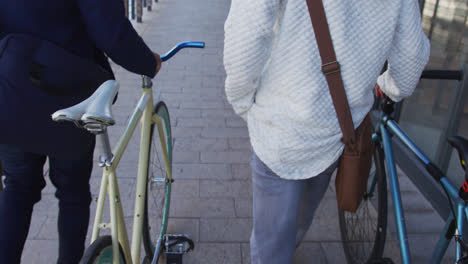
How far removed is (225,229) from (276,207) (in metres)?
1.20

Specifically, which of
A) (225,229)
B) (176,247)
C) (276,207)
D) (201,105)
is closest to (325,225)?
(225,229)

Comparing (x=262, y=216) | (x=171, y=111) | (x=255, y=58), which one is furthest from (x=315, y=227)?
(x=171, y=111)

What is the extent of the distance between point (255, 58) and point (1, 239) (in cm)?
130

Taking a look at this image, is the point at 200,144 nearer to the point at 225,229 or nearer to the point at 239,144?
the point at 239,144

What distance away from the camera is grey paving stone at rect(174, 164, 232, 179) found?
3672 millimetres

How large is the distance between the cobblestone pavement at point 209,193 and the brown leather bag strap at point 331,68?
137cm

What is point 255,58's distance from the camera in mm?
1601

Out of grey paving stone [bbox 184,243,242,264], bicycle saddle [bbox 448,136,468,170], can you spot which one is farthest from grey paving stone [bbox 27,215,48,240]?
bicycle saddle [bbox 448,136,468,170]

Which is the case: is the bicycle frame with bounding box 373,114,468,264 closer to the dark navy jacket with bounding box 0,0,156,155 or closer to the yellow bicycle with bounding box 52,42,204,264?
the yellow bicycle with bounding box 52,42,204,264

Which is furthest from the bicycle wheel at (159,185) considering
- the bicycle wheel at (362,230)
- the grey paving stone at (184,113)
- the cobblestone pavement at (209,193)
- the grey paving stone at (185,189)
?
the grey paving stone at (184,113)

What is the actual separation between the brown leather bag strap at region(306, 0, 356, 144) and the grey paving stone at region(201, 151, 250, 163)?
2.34 metres

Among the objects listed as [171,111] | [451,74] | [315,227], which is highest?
[451,74]

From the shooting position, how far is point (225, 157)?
4020 millimetres

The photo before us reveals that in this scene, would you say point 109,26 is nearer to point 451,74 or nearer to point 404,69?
point 404,69
